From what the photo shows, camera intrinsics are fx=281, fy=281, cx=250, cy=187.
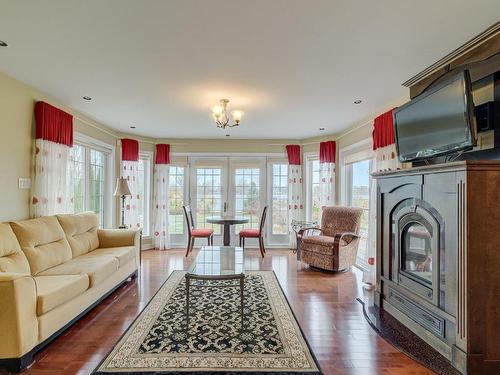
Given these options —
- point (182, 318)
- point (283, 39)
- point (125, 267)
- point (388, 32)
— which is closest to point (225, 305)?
point (182, 318)

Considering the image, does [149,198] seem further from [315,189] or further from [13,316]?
[13,316]

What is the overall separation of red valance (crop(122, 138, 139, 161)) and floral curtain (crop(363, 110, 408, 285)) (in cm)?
437

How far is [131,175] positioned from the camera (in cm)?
557

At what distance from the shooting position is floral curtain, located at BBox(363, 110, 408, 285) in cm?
359

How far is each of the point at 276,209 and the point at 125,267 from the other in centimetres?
346

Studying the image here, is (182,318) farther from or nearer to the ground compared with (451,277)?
nearer to the ground

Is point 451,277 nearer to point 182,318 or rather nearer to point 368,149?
point 182,318

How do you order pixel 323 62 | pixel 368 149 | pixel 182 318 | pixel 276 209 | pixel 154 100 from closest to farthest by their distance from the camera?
pixel 323 62 < pixel 182 318 < pixel 154 100 < pixel 368 149 < pixel 276 209

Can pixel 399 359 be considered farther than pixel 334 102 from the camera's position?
No

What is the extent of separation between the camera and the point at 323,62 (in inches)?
100

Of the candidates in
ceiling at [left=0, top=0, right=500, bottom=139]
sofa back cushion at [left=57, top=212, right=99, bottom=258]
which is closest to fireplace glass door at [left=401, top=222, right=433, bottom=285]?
ceiling at [left=0, top=0, right=500, bottom=139]

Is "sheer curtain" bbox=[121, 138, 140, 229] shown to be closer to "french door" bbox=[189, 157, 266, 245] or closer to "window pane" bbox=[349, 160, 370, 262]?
"french door" bbox=[189, 157, 266, 245]

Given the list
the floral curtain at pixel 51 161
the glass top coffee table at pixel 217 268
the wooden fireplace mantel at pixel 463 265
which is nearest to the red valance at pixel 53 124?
the floral curtain at pixel 51 161

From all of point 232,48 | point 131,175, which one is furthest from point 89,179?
point 232,48
